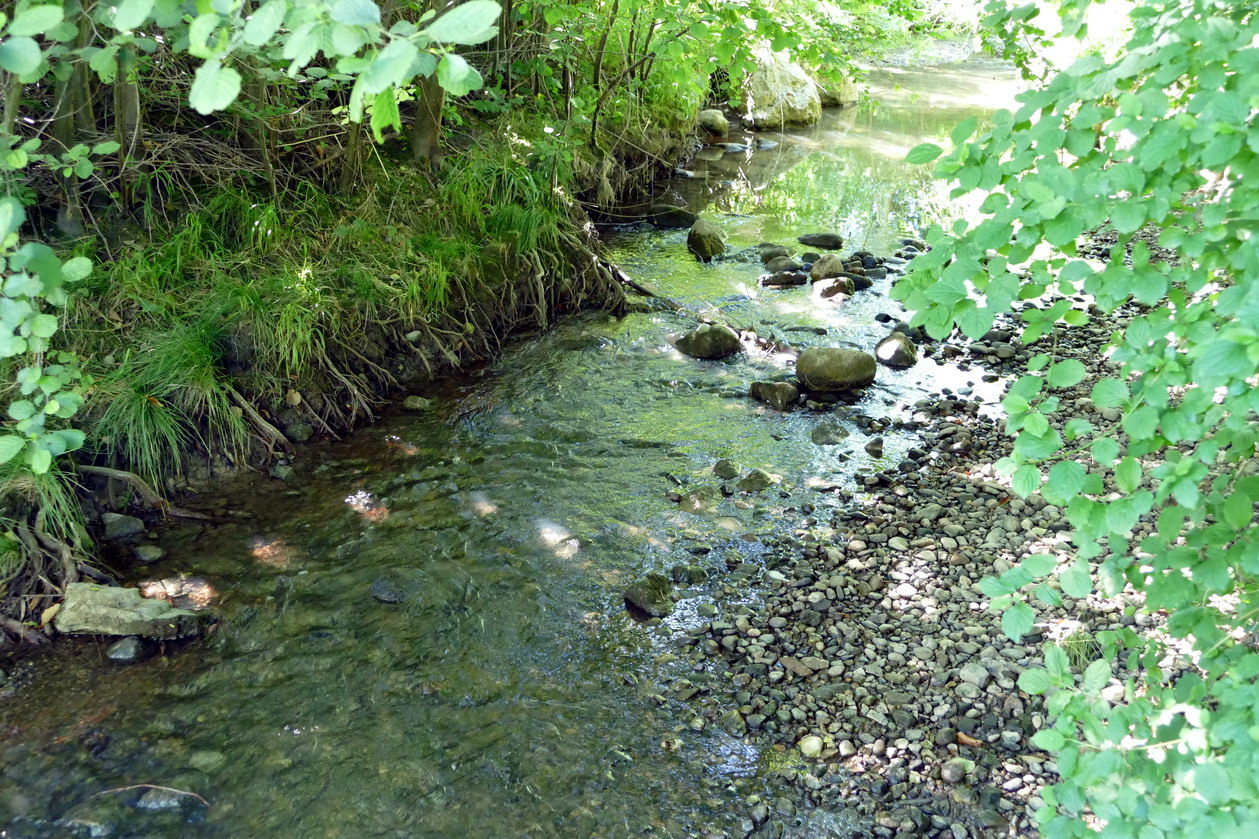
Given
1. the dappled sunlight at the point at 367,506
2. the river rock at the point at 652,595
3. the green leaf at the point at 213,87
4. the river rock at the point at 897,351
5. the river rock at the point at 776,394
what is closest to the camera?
the green leaf at the point at 213,87

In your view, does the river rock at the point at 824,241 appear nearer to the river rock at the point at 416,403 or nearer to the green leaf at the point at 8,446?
the river rock at the point at 416,403

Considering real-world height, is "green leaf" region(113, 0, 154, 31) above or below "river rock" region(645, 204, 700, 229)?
above

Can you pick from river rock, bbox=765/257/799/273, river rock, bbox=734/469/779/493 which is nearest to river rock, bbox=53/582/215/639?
river rock, bbox=734/469/779/493

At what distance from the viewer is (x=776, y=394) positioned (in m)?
6.58

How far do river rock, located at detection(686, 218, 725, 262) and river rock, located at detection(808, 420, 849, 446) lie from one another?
3.66 m

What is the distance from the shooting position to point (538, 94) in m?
8.85

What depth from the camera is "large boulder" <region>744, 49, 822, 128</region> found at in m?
15.3

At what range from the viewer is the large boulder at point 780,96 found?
50.3 ft

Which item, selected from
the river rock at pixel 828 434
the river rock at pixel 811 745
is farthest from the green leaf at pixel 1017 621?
the river rock at pixel 828 434

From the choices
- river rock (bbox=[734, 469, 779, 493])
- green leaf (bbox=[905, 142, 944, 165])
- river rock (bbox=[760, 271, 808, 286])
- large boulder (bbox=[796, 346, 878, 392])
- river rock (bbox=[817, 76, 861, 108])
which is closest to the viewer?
green leaf (bbox=[905, 142, 944, 165])

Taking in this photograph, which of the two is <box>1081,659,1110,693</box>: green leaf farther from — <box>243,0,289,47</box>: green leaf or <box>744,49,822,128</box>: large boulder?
<box>744,49,822,128</box>: large boulder

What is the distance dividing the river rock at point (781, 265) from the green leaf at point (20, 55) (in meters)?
7.91

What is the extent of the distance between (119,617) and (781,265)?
6818 millimetres

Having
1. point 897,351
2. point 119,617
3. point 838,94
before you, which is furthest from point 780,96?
point 119,617
